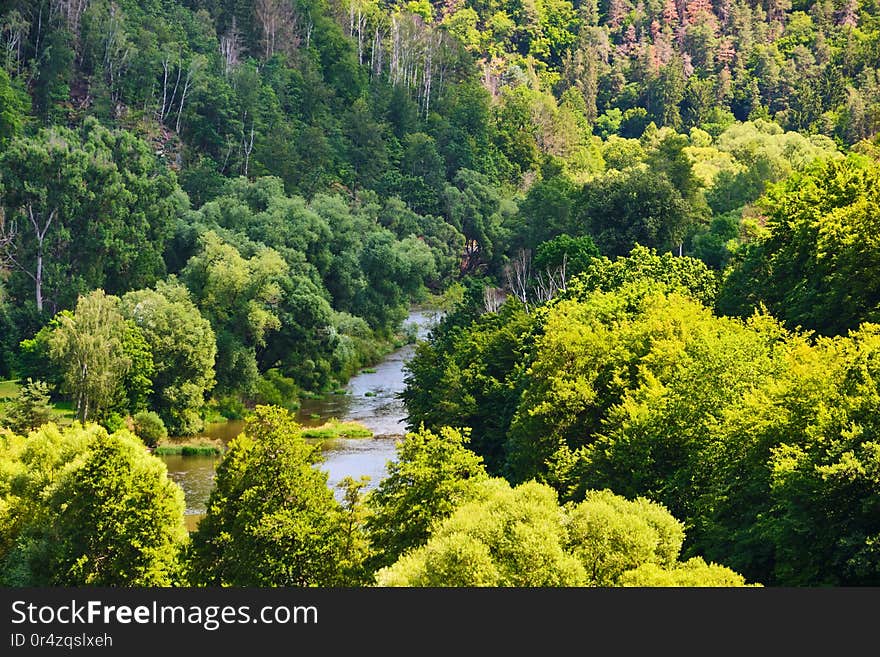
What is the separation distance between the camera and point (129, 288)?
10038 centimetres

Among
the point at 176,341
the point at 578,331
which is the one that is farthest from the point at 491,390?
→ the point at 176,341

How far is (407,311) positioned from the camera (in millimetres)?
116125

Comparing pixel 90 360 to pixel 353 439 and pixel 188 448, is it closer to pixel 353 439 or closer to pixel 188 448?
pixel 188 448

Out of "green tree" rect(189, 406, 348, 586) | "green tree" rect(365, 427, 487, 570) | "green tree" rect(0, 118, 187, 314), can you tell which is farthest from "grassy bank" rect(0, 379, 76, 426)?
"green tree" rect(365, 427, 487, 570)

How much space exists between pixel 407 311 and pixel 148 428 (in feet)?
133

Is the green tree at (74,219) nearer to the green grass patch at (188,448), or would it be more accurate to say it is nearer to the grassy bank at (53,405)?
the grassy bank at (53,405)

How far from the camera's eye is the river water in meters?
69.0

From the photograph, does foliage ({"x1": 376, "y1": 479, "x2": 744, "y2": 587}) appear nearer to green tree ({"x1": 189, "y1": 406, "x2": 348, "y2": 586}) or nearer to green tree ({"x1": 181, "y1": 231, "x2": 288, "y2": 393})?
green tree ({"x1": 189, "y1": 406, "x2": 348, "y2": 586})

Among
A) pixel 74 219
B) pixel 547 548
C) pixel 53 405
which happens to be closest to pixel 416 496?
pixel 547 548

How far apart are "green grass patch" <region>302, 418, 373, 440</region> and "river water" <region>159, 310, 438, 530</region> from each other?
0.69 m

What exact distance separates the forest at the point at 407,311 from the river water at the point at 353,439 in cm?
195

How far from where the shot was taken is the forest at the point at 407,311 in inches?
1511

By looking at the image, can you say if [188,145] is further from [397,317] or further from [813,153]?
[813,153]

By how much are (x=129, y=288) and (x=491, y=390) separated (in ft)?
133
